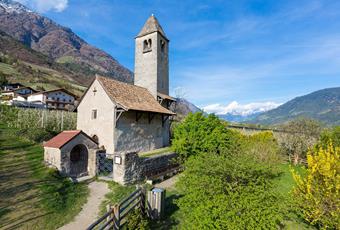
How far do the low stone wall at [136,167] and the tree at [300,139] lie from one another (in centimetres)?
1802

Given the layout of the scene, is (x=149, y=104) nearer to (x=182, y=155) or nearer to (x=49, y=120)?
(x=182, y=155)

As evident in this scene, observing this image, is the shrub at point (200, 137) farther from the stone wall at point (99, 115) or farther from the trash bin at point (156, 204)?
the trash bin at point (156, 204)

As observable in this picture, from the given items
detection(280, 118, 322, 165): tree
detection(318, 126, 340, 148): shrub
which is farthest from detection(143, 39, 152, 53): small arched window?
Result: detection(318, 126, 340, 148): shrub

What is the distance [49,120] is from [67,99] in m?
41.8

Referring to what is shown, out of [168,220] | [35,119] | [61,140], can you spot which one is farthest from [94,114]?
[168,220]

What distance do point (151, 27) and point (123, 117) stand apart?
1396cm

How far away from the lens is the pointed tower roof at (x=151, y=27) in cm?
2643

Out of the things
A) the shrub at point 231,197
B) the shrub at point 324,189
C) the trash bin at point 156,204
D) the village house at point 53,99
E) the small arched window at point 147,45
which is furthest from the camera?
the village house at point 53,99

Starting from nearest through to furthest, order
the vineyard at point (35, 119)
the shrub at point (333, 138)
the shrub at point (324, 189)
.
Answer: the shrub at point (324, 189) → the shrub at point (333, 138) → the vineyard at point (35, 119)

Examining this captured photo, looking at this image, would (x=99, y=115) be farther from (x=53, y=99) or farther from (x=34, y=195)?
(x=53, y=99)

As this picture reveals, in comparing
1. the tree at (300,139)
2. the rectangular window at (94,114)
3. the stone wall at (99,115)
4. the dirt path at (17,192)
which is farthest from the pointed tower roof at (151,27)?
the tree at (300,139)

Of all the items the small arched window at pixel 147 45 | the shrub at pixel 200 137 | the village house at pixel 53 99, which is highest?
the small arched window at pixel 147 45

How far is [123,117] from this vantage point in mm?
18812

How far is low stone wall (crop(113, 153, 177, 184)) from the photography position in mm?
13727
